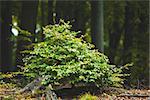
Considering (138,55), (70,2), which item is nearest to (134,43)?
(138,55)

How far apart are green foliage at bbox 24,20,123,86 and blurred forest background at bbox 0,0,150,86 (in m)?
4.86

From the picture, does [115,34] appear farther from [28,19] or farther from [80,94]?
[80,94]

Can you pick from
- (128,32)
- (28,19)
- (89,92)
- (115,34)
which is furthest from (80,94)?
(115,34)

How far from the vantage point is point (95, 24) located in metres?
11.7

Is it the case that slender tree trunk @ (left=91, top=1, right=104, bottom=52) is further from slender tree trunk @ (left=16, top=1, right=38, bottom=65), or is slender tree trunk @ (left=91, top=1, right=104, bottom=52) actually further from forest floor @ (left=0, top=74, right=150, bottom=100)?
forest floor @ (left=0, top=74, right=150, bottom=100)

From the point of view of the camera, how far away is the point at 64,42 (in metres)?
6.81

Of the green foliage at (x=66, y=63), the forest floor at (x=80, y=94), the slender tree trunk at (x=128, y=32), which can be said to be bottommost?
the forest floor at (x=80, y=94)

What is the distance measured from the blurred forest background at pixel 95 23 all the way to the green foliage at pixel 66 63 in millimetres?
4861

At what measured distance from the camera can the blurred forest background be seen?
1298 centimetres

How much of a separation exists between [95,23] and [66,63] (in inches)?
210

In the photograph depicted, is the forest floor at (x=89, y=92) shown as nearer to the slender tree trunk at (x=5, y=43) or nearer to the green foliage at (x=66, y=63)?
the green foliage at (x=66, y=63)

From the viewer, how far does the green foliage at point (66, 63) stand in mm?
6410

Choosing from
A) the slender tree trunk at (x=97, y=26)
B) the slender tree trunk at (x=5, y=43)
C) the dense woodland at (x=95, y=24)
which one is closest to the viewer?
the slender tree trunk at (x=97, y=26)

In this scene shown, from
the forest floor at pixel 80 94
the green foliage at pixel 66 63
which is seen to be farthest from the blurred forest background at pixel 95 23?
the green foliage at pixel 66 63
